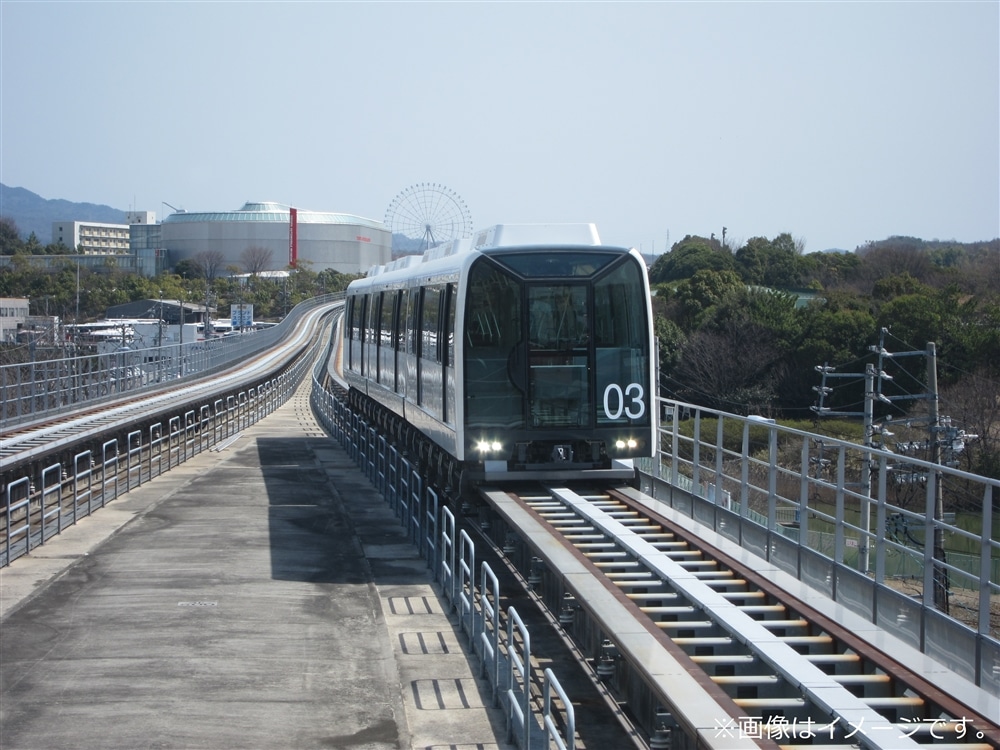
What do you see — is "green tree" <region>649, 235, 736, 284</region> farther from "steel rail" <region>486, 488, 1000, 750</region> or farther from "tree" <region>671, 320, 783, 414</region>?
"steel rail" <region>486, 488, 1000, 750</region>

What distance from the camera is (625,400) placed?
1345 cm

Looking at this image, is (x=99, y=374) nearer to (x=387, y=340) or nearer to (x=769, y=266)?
(x=387, y=340)

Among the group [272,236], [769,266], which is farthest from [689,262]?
[272,236]

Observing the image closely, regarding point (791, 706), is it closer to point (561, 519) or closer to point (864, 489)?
point (864, 489)

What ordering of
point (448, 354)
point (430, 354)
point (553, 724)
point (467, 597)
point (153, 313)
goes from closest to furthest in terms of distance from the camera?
point (553, 724)
point (467, 597)
point (448, 354)
point (430, 354)
point (153, 313)

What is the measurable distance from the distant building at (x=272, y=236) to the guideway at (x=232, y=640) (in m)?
143

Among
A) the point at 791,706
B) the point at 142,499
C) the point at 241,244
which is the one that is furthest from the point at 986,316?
the point at 241,244

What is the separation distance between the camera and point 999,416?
39.2m

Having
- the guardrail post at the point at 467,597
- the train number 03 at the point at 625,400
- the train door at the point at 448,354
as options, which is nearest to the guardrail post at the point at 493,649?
the guardrail post at the point at 467,597

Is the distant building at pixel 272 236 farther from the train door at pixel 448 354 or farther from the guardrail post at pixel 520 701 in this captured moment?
the guardrail post at pixel 520 701

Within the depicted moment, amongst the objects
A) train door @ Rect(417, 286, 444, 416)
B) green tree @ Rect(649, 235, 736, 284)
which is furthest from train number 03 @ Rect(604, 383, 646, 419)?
green tree @ Rect(649, 235, 736, 284)

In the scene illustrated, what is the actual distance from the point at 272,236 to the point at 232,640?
520 feet

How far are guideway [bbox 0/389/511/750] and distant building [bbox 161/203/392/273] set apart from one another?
143463 mm

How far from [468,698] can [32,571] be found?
21.9 feet
